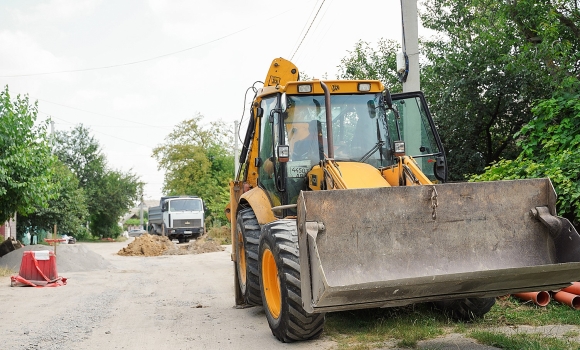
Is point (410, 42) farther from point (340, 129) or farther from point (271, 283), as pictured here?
point (271, 283)

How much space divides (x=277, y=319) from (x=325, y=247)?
1.18 m

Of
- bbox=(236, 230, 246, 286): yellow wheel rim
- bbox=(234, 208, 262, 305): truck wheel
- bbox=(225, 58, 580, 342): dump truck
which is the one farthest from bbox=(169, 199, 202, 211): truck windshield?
bbox=(225, 58, 580, 342): dump truck

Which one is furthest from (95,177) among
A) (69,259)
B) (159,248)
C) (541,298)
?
(541,298)

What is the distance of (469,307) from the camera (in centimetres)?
668

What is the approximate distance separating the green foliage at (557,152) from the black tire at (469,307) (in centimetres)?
225

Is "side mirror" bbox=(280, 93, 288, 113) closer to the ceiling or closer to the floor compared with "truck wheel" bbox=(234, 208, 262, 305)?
closer to the ceiling

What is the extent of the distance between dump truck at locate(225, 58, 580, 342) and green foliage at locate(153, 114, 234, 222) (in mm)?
38827

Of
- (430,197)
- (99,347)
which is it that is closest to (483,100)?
(430,197)

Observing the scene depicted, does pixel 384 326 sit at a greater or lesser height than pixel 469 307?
lesser

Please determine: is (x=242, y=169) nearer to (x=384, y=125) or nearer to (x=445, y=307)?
(x=384, y=125)

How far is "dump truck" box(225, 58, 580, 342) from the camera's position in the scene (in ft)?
17.1

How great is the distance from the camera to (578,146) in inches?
369

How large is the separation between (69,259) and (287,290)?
1248 cm

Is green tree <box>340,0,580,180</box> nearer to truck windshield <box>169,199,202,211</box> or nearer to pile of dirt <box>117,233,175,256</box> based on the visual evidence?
pile of dirt <box>117,233,175,256</box>
